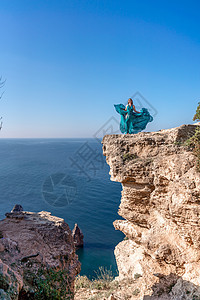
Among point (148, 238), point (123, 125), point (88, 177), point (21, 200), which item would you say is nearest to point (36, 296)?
point (148, 238)

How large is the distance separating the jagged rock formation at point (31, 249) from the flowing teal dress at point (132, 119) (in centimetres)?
666

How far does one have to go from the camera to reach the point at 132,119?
40.3 ft

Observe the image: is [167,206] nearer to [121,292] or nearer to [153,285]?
[153,285]

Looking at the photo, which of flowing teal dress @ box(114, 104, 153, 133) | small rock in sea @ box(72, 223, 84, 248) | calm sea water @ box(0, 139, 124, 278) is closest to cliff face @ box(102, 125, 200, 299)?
flowing teal dress @ box(114, 104, 153, 133)

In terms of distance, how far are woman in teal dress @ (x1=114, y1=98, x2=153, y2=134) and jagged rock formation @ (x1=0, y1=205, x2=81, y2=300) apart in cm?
666

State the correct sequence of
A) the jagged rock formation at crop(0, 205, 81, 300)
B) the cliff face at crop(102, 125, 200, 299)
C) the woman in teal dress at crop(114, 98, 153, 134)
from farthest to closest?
the woman in teal dress at crop(114, 98, 153, 134) → the cliff face at crop(102, 125, 200, 299) → the jagged rock formation at crop(0, 205, 81, 300)

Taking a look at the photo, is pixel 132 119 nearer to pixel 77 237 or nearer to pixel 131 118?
pixel 131 118

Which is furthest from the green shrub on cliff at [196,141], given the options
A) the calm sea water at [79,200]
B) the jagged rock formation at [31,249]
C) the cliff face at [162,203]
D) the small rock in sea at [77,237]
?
the small rock in sea at [77,237]

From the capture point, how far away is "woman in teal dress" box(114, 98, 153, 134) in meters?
12.3

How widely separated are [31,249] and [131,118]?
337 inches

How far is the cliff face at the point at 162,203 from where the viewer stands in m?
7.40

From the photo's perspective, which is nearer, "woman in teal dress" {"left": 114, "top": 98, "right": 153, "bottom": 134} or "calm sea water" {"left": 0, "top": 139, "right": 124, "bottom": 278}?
"woman in teal dress" {"left": 114, "top": 98, "right": 153, "bottom": 134}

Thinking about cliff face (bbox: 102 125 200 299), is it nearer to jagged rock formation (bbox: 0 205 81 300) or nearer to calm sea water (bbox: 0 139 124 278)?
jagged rock formation (bbox: 0 205 81 300)

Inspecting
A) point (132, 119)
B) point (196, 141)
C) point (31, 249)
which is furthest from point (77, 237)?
point (196, 141)
